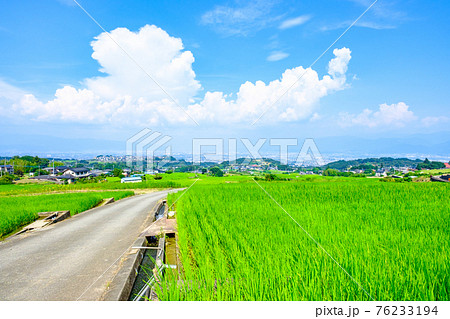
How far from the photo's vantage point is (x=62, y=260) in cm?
391

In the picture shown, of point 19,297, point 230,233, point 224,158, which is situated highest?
point 224,158

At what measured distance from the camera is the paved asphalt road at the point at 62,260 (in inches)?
113

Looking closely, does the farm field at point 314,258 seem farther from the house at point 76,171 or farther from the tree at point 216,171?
the house at point 76,171

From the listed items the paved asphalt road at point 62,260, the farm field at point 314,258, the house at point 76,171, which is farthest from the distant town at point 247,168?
the farm field at point 314,258

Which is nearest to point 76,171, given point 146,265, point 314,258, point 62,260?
point 62,260

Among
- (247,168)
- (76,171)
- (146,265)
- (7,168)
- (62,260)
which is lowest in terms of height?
(146,265)

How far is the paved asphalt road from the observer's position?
2.88m

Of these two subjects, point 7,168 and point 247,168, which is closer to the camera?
point 247,168

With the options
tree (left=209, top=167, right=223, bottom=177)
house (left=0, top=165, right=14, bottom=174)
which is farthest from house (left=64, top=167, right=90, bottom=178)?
tree (left=209, top=167, right=223, bottom=177)

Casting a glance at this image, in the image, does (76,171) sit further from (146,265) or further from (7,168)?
(146,265)

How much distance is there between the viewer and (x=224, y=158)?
10.3 metres
